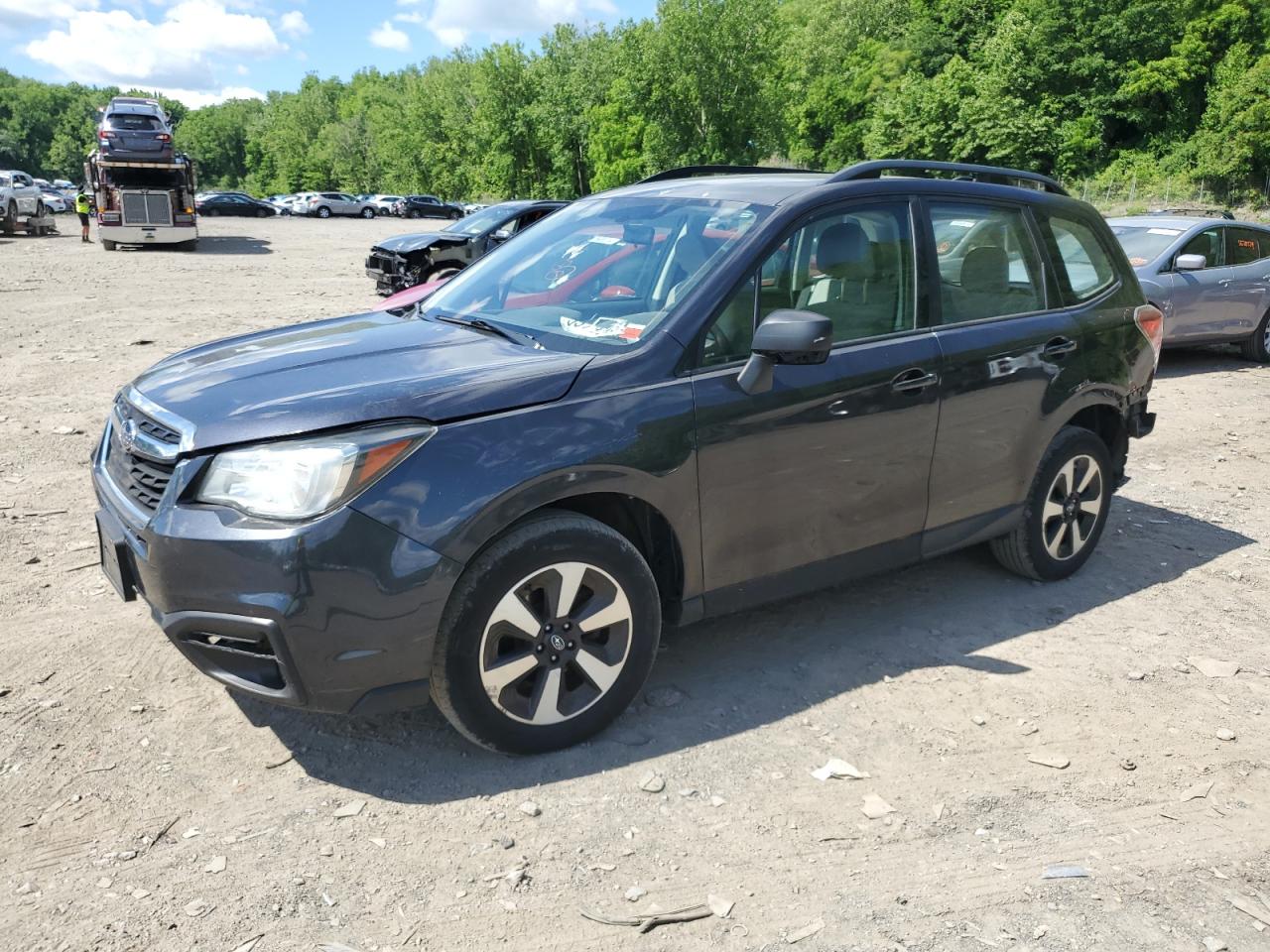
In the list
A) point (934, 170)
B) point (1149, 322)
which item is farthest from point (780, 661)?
point (1149, 322)

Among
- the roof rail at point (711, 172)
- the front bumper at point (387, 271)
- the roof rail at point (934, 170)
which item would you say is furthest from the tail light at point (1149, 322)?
the front bumper at point (387, 271)

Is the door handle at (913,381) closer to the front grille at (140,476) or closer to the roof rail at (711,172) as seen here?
the roof rail at (711,172)

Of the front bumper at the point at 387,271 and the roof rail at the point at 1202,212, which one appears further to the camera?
the front bumper at the point at 387,271

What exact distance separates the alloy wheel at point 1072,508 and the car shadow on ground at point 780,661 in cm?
22

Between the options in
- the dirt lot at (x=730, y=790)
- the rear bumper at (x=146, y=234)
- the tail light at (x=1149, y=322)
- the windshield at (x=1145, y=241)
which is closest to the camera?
the dirt lot at (x=730, y=790)

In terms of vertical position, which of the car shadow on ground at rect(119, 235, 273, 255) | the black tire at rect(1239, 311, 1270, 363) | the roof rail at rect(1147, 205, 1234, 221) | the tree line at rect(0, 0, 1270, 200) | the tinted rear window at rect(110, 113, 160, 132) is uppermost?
the tree line at rect(0, 0, 1270, 200)

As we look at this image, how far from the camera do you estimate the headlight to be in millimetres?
2869

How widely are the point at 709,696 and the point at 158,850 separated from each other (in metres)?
1.90

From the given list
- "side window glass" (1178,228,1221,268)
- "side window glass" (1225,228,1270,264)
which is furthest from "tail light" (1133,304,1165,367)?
"side window glass" (1225,228,1270,264)

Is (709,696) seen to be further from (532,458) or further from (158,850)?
(158,850)

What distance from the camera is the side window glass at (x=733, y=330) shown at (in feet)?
11.6

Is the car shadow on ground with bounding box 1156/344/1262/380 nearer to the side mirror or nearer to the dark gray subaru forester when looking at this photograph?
the dark gray subaru forester

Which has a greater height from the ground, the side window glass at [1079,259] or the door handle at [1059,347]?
the side window glass at [1079,259]

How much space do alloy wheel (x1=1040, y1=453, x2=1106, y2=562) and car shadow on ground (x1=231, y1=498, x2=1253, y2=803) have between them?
0.22 meters
